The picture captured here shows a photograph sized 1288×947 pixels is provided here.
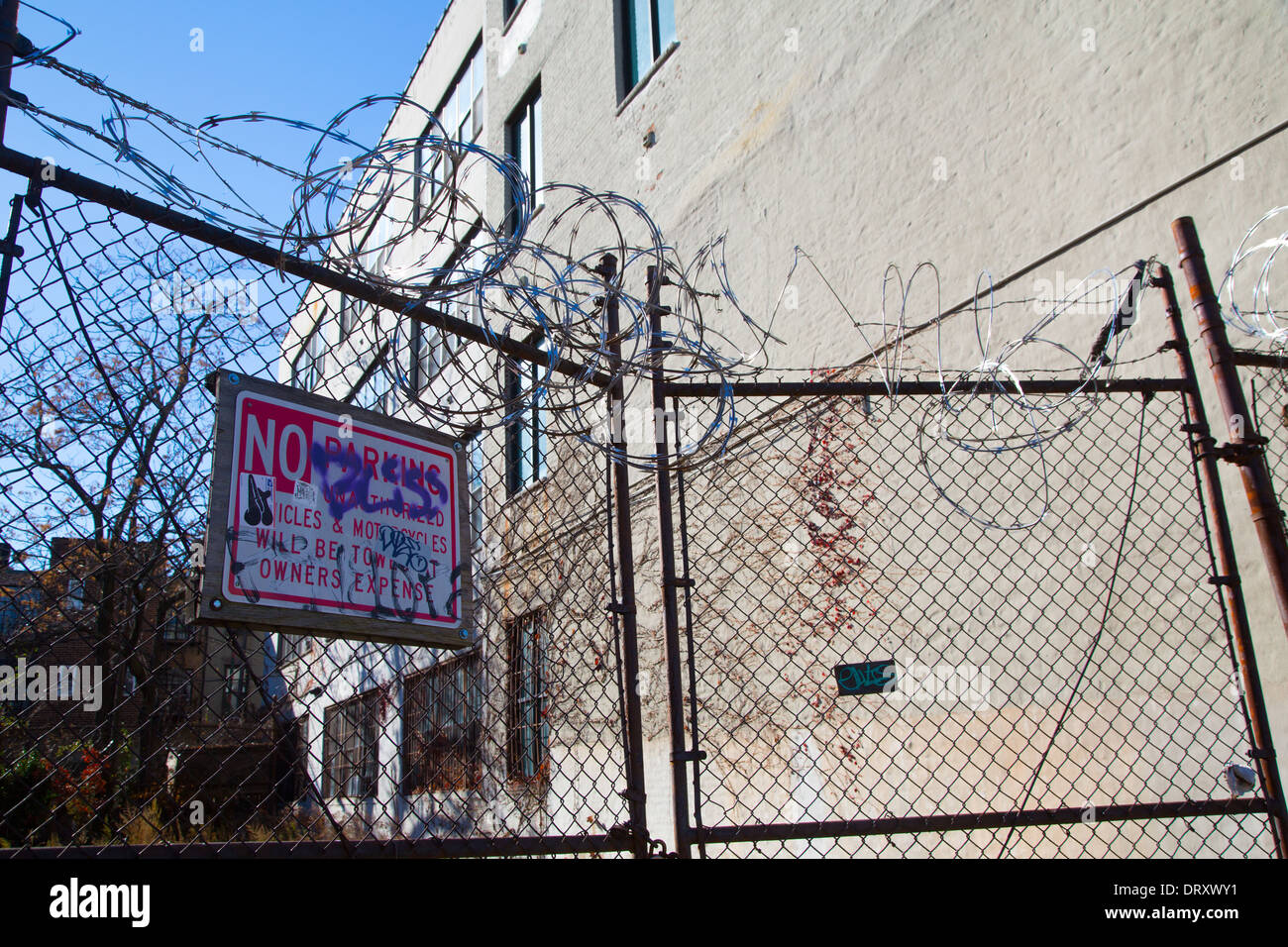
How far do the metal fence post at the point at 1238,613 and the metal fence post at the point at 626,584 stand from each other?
1.95 metres

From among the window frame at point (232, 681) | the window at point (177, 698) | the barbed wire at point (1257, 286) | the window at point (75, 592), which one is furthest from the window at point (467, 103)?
the barbed wire at point (1257, 286)

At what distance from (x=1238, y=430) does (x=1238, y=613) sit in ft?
2.00

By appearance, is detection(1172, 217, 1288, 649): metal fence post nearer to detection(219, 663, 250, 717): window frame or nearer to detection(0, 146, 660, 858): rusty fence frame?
detection(0, 146, 660, 858): rusty fence frame

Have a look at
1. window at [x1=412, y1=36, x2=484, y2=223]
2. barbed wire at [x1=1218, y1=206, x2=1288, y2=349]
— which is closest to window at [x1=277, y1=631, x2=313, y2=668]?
barbed wire at [x1=1218, y1=206, x2=1288, y2=349]

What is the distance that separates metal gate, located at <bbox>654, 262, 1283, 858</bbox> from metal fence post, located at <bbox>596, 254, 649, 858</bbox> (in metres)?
0.11

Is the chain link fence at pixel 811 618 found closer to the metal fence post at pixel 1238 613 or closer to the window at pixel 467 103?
the metal fence post at pixel 1238 613

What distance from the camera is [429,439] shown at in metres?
2.62

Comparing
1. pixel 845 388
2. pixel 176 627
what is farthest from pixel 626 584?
pixel 176 627

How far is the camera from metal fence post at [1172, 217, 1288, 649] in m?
2.96

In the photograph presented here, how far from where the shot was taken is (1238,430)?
3.09m

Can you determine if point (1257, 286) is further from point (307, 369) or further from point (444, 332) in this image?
point (307, 369)

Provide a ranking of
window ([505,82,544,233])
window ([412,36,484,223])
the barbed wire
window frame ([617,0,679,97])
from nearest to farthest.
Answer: the barbed wire → window frame ([617,0,679,97]) → window ([505,82,544,233]) → window ([412,36,484,223])
